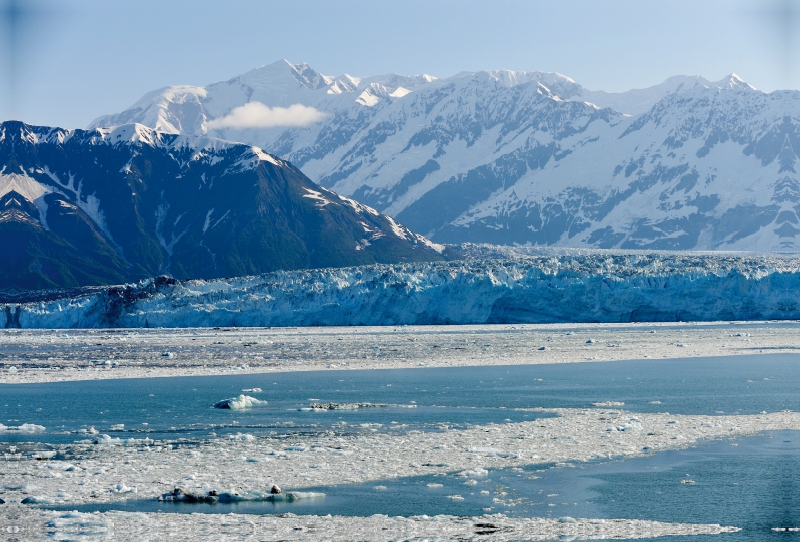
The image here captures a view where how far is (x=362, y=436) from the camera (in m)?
23.6

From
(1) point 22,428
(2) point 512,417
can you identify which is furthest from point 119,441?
(2) point 512,417

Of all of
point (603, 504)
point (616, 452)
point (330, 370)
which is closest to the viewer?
point (603, 504)

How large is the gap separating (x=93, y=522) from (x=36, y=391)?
65.2 ft

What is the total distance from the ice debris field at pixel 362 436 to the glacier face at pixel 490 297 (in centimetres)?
2486

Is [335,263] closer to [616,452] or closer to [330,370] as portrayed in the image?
[330,370]

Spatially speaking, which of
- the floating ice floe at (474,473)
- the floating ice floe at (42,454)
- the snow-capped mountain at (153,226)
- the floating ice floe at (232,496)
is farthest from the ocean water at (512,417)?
the snow-capped mountain at (153,226)

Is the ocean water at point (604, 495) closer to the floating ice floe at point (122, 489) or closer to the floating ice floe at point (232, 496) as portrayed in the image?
the floating ice floe at point (232, 496)

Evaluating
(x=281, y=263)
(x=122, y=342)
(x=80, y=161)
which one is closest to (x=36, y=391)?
(x=122, y=342)

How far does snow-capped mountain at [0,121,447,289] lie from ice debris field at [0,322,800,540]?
126038 millimetres

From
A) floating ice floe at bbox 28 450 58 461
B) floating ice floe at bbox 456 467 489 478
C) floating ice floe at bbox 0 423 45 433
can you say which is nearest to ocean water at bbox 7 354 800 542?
floating ice floe at bbox 456 467 489 478

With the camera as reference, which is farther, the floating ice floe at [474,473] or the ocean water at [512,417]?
the floating ice floe at [474,473]

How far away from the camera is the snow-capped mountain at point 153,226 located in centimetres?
17050

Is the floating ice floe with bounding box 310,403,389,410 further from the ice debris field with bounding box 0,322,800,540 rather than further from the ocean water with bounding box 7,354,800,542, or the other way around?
the ocean water with bounding box 7,354,800,542

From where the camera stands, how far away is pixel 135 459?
20.9 meters
